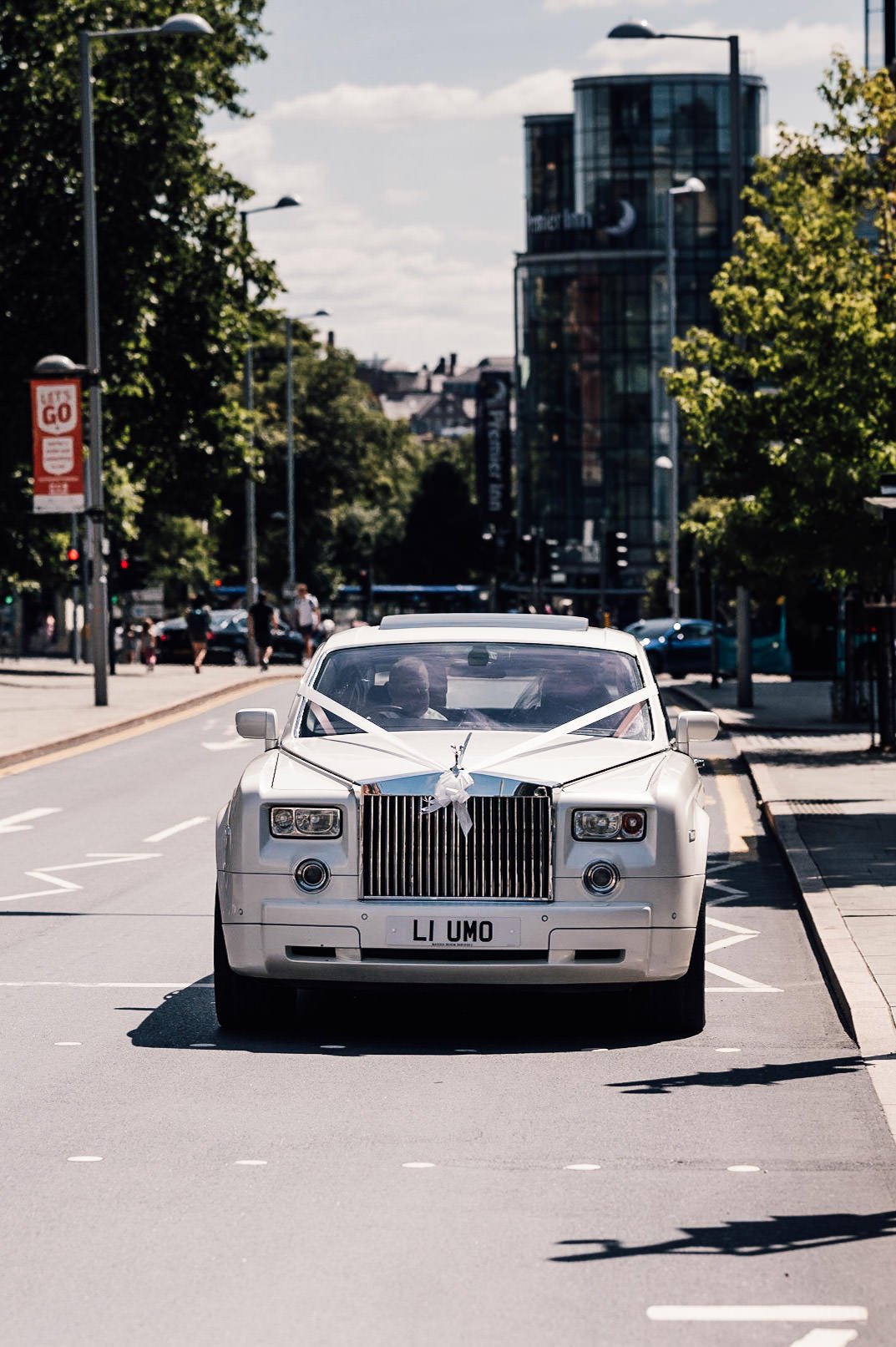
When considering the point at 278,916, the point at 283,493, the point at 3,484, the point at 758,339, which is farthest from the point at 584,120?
the point at 278,916

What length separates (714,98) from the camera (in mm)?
104375

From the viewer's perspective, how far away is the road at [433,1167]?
5.07 metres

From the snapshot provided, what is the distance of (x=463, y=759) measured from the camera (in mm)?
8547

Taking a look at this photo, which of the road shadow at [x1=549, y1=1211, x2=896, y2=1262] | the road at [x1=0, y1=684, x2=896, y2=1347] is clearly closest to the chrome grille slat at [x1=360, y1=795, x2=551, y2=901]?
the road at [x1=0, y1=684, x2=896, y2=1347]

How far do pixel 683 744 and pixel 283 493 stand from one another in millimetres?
98819

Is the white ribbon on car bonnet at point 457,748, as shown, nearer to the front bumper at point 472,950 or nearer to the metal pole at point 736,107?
the front bumper at point 472,950

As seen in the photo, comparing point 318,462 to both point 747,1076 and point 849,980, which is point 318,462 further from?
point 747,1076

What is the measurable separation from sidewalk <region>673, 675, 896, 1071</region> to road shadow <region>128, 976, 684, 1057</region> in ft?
3.06

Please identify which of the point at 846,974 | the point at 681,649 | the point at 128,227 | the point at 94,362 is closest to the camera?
the point at 846,974

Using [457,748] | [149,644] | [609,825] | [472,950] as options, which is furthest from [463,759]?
[149,644]

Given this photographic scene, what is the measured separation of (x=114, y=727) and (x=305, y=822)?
21.2 meters

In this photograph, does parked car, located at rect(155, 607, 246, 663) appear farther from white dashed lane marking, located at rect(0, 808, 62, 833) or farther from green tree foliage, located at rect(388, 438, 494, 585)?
green tree foliage, located at rect(388, 438, 494, 585)

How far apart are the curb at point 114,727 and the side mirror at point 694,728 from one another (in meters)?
14.3

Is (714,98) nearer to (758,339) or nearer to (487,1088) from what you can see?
(758,339)
